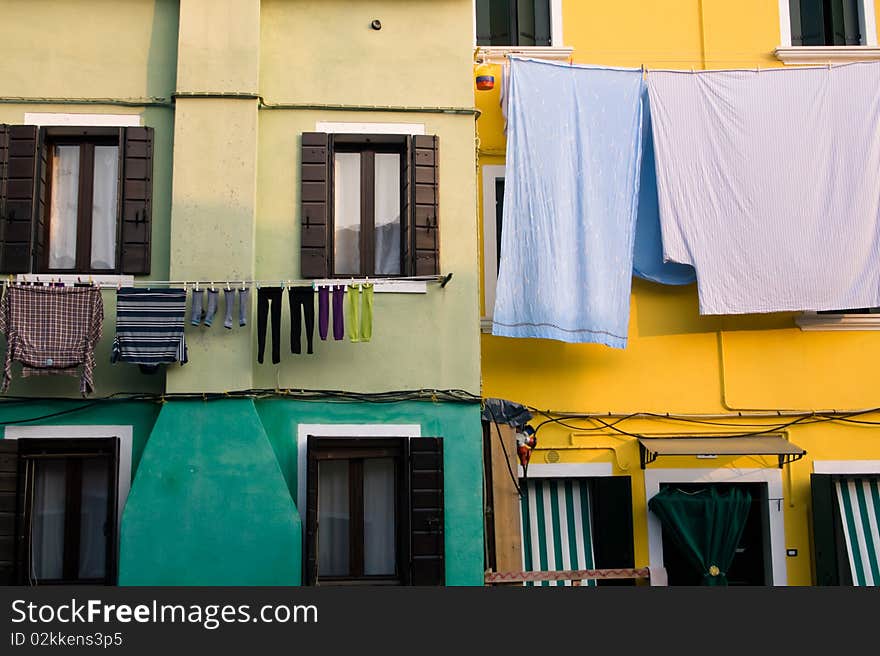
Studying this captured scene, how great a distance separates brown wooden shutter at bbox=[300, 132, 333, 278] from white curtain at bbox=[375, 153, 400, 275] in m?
0.55

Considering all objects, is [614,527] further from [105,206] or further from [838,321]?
[105,206]

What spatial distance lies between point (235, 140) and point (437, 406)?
127 inches

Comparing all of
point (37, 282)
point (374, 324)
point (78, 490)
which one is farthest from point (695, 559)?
point (37, 282)

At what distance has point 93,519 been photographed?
10.6 metres

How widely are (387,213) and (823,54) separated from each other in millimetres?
5706

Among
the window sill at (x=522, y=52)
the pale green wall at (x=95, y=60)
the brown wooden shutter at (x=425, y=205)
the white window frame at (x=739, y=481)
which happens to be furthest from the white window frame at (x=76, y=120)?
the white window frame at (x=739, y=481)

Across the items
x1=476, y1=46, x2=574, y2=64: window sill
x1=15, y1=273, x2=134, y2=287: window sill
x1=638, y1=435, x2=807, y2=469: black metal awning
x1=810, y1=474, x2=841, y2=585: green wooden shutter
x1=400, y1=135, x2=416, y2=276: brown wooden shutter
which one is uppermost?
x1=476, y1=46, x2=574, y2=64: window sill

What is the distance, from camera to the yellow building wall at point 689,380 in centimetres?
1227

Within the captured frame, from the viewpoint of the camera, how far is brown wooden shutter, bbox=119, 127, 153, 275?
10664 millimetres

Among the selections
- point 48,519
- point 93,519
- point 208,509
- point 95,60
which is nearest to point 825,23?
point 95,60

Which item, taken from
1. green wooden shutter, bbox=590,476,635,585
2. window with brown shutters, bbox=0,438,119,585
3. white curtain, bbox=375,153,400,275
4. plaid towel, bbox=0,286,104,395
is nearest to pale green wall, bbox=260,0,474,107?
white curtain, bbox=375,153,400,275

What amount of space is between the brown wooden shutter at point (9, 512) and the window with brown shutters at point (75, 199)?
1764mm

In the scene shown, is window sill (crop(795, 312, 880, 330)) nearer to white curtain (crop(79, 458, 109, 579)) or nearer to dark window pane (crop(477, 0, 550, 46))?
dark window pane (crop(477, 0, 550, 46))

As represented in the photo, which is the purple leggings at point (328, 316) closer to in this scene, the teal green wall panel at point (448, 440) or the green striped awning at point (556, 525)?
the teal green wall panel at point (448, 440)
